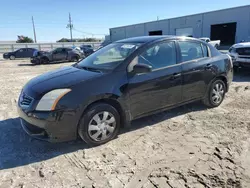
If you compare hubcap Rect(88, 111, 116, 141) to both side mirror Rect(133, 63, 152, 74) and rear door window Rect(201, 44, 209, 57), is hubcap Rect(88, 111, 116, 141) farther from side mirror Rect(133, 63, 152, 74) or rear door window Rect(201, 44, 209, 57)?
rear door window Rect(201, 44, 209, 57)

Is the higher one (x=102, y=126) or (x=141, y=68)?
(x=141, y=68)

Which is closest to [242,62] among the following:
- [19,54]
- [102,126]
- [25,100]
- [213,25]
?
[102,126]

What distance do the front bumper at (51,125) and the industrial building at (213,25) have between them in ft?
99.6

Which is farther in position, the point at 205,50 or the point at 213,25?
the point at 213,25

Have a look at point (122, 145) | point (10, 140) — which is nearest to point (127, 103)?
point (122, 145)

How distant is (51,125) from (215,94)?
3638mm

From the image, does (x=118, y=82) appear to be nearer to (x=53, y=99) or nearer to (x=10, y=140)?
(x=53, y=99)

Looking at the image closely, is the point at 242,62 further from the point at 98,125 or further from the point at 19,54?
the point at 19,54

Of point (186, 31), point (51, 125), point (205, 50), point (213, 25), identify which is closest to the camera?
point (51, 125)

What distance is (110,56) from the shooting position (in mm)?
4113

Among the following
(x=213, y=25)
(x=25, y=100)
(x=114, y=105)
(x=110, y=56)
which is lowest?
(x=114, y=105)

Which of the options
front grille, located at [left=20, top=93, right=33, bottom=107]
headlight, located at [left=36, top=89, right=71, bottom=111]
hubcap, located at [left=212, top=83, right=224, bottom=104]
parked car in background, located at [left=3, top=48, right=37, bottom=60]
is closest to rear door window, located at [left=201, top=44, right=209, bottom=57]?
hubcap, located at [left=212, top=83, right=224, bottom=104]

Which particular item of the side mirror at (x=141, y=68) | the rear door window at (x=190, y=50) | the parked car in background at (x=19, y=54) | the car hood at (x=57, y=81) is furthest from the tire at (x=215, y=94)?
the parked car in background at (x=19, y=54)

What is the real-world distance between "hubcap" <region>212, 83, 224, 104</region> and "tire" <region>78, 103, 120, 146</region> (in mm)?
2569
